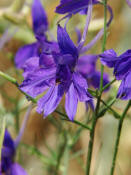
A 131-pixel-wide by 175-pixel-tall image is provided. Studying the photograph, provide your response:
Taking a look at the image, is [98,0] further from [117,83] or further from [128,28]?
[128,28]

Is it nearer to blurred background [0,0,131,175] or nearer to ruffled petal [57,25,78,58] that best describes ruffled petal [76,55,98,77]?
ruffled petal [57,25,78,58]

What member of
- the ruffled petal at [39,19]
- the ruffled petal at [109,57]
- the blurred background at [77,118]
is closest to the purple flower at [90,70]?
the ruffled petal at [39,19]

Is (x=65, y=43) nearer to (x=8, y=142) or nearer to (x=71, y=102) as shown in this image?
(x=71, y=102)

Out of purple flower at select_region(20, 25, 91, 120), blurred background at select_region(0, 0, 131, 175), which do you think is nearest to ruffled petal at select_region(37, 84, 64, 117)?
purple flower at select_region(20, 25, 91, 120)

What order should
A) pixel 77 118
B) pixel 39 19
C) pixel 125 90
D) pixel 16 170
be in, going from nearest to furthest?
pixel 125 90 < pixel 16 170 < pixel 39 19 < pixel 77 118

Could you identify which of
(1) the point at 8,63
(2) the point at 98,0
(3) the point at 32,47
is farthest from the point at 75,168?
(2) the point at 98,0

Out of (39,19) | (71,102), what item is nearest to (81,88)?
(71,102)

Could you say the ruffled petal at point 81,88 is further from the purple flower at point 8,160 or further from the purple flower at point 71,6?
the purple flower at point 8,160
